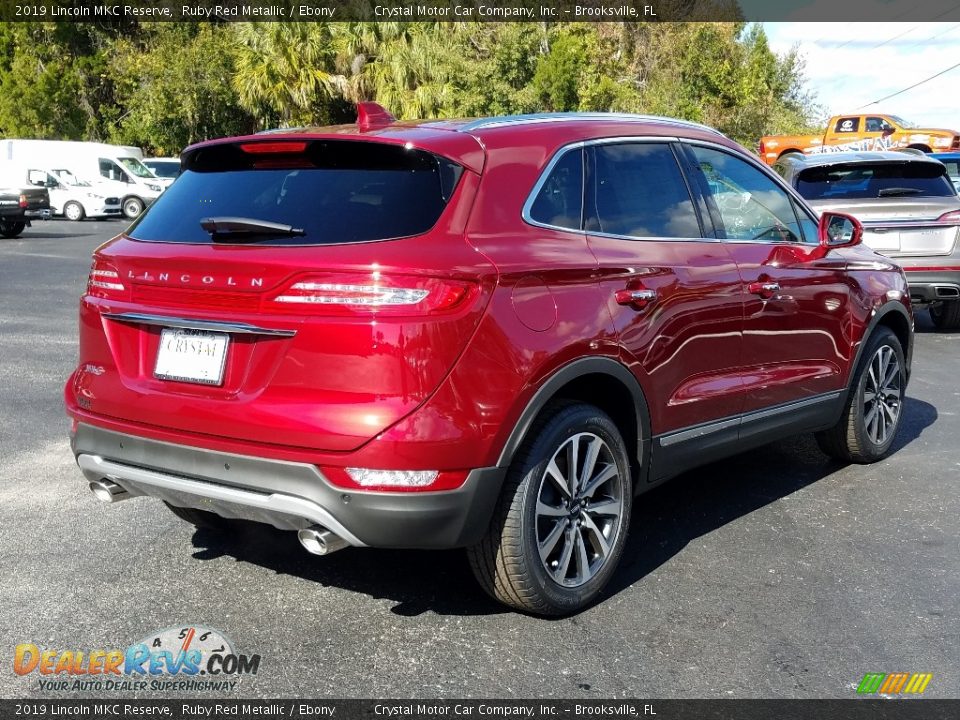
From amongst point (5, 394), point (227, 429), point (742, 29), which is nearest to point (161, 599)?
point (227, 429)

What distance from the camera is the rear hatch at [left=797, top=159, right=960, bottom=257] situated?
34.7 ft

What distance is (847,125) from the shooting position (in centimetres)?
3209

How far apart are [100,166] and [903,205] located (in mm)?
27950

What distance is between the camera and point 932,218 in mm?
10594

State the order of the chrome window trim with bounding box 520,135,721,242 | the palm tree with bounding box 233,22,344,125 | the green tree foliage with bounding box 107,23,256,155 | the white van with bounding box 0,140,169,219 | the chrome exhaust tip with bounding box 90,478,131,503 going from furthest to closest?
the green tree foliage with bounding box 107,23,256,155, the palm tree with bounding box 233,22,344,125, the white van with bounding box 0,140,169,219, the chrome exhaust tip with bounding box 90,478,131,503, the chrome window trim with bounding box 520,135,721,242

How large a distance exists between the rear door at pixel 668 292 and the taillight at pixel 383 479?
3.38ft

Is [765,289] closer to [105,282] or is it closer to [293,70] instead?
[105,282]

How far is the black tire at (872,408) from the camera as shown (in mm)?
5984

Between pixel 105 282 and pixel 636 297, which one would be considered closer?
pixel 105 282

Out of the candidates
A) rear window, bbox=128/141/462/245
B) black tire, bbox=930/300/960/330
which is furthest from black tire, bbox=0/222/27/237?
rear window, bbox=128/141/462/245

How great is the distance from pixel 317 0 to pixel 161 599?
1285 inches

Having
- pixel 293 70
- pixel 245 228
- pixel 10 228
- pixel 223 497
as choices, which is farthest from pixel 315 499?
pixel 293 70

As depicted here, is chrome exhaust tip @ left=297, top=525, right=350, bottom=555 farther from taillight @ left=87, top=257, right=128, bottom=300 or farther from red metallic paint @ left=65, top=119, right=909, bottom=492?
taillight @ left=87, top=257, right=128, bottom=300

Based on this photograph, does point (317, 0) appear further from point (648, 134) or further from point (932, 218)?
point (648, 134)
